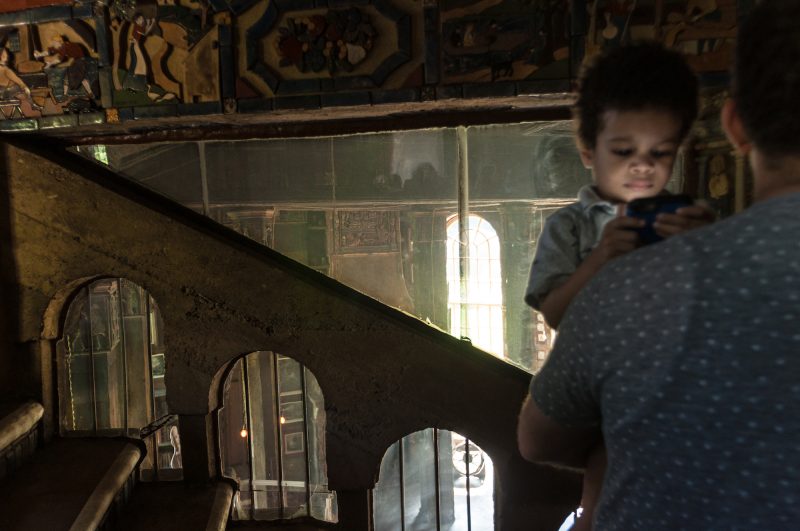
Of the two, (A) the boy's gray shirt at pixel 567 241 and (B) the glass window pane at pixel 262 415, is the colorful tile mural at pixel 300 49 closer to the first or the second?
(A) the boy's gray shirt at pixel 567 241

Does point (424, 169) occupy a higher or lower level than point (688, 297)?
higher

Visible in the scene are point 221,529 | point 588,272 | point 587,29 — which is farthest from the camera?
→ point 221,529

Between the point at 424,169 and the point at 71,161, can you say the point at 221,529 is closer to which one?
the point at 71,161

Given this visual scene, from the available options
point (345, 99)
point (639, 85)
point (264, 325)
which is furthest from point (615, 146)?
point (264, 325)

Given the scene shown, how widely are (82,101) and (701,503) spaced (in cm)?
312

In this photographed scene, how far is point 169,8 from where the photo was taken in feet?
9.07

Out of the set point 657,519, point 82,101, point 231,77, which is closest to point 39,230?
point 82,101

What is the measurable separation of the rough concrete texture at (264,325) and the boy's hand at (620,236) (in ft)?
4.96

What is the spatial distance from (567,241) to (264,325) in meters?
1.75

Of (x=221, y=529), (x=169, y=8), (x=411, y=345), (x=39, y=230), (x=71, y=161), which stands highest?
(x=169, y=8)

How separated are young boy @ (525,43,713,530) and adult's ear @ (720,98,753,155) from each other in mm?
510

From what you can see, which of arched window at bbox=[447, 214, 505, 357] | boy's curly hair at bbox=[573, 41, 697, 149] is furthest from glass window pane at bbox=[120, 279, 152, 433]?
boy's curly hair at bbox=[573, 41, 697, 149]

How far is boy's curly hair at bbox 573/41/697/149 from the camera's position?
152 centimetres

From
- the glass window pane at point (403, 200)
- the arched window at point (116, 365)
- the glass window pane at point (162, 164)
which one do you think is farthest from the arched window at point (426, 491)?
the glass window pane at point (162, 164)
